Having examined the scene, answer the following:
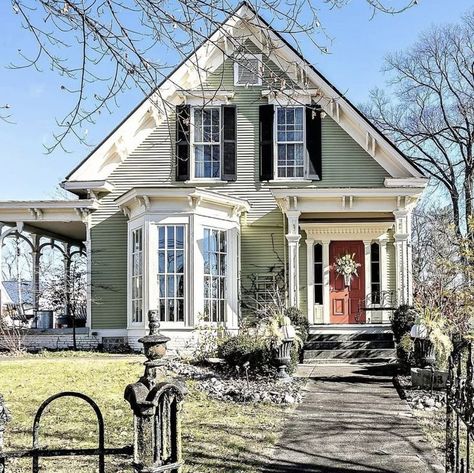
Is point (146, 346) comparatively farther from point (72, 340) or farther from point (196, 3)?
point (72, 340)

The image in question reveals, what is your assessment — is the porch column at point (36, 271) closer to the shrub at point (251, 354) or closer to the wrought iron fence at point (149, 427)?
the shrub at point (251, 354)

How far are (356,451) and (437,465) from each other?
2.99 feet

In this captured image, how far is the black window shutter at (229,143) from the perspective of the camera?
19.3m

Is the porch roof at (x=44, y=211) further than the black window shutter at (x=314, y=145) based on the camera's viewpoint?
No

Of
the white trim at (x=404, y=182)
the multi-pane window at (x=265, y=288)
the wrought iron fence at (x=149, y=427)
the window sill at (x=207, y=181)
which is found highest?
the window sill at (x=207, y=181)

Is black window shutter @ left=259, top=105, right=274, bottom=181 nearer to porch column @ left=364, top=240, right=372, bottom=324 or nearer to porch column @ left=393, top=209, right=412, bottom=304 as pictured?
porch column @ left=364, top=240, right=372, bottom=324

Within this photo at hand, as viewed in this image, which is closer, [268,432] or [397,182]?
[268,432]

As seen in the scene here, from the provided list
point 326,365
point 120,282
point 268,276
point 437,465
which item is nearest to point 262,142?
point 268,276

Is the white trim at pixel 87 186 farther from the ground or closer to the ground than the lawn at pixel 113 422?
farther from the ground

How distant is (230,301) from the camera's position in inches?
714

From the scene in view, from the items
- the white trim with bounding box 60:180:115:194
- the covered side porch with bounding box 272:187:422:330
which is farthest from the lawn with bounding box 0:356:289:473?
the covered side porch with bounding box 272:187:422:330

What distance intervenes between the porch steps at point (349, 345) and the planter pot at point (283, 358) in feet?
10.2

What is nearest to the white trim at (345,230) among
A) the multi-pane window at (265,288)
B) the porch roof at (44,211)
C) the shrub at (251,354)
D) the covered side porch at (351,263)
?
the covered side porch at (351,263)

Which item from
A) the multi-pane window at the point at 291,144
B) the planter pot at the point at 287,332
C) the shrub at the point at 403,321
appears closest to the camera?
the planter pot at the point at 287,332
